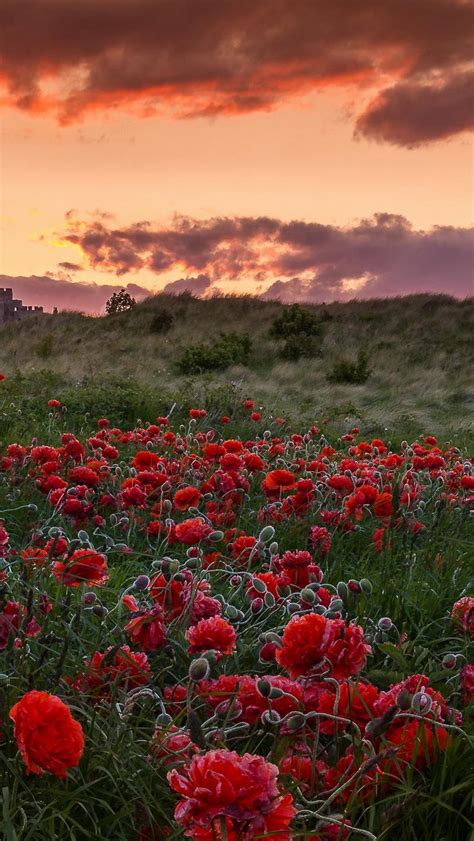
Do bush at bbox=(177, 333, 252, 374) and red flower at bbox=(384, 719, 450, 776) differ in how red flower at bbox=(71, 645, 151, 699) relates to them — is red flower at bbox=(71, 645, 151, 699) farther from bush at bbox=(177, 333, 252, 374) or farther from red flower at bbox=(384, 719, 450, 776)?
bush at bbox=(177, 333, 252, 374)

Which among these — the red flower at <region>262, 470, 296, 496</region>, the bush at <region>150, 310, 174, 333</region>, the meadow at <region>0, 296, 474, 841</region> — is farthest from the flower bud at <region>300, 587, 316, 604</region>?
the bush at <region>150, 310, 174, 333</region>

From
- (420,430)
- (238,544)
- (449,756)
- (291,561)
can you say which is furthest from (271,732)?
(420,430)

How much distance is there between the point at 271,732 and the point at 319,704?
0.23 meters

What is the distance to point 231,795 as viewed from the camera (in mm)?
1044

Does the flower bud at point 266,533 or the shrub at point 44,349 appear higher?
the shrub at point 44,349

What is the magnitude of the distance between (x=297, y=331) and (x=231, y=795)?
80.7 ft

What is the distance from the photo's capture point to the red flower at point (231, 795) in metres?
1.05

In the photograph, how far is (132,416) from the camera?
11.0m

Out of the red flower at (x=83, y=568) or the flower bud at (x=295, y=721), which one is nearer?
the flower bud at (x=295, y=721)

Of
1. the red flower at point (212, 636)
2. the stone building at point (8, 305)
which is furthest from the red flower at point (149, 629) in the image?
the stone building at point (8, 305)

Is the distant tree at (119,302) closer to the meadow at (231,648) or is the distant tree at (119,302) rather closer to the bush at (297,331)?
the bush at (297,331)

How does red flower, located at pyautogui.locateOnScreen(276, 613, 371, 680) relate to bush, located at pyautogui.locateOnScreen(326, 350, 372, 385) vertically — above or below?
below

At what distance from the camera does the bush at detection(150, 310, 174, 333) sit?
2831 cm

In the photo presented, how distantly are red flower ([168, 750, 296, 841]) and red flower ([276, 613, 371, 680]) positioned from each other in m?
0.45
